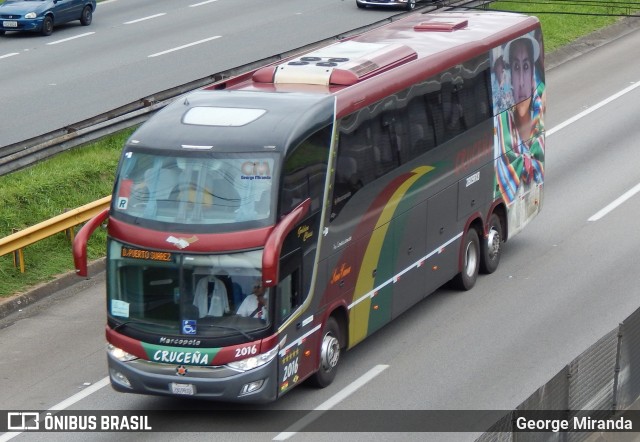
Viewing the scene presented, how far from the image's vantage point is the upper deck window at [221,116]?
14539mm

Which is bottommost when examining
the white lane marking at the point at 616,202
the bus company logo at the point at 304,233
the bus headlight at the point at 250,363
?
the white lane marking at the point at 616,202

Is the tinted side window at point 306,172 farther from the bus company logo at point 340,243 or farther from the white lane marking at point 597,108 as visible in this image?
the white lane marking at point 597,108

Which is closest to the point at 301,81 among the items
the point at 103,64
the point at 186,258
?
the point at 186,258

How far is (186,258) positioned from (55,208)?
7.94 meters

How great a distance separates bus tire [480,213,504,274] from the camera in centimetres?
1998

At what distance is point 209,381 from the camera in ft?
46.0

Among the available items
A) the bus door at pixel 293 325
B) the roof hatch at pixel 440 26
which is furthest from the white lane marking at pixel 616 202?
the bus door at pixel 293 325

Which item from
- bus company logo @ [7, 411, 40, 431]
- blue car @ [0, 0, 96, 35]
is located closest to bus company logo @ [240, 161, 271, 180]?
bus company logo @ [7, 411, 40, 431]

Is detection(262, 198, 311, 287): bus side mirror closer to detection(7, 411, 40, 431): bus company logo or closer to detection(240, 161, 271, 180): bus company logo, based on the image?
detection(240, 161, 271, 180): bus company logo

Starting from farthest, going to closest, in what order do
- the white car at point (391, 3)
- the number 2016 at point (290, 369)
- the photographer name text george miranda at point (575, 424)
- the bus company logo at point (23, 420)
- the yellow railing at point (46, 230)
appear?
the white car at point (391, 3) < the yellow railing at point (46, 230) < the bus company logo at point (23, 420) < the number 2016 at point (290, 369) < the photographer name text george miranda at point (575, 424)

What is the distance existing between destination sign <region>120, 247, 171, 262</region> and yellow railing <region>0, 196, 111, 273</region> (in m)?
5.30

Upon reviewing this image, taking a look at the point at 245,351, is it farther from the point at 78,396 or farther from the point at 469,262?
the point at 469,262

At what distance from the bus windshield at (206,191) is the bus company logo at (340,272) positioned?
5.96 ft

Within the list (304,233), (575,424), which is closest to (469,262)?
(304,233)
